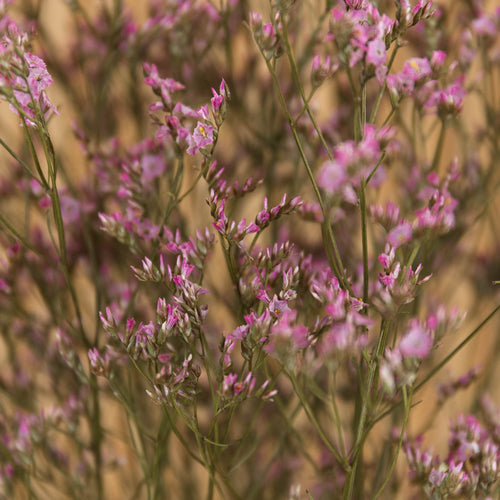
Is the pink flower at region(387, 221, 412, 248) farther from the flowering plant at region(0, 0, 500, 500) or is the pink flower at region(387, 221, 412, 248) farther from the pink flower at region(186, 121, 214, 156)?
the pink flower at region(186, 121, 214, 156)

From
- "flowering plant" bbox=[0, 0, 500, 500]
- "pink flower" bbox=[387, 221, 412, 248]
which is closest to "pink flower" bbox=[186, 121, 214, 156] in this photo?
"flowering plant" bbox=[0, 0, 500, 500]

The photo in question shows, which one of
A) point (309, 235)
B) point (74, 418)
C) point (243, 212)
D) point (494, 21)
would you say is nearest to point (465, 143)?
point (494, 21)

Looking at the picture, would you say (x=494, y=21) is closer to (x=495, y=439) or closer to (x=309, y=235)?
(x=309, y=235)

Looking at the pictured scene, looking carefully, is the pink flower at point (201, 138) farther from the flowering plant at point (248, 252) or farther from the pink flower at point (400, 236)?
the pink flower at point (400, 236)

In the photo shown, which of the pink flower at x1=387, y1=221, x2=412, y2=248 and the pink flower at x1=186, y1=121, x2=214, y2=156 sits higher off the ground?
the pink flower at x1=186, y1=121, x2=214, y2=156

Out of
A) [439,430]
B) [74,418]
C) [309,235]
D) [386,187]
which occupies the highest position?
[386,187]

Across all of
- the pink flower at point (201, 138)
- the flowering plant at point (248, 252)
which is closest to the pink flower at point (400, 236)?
the flowering plant at point (248, 252)

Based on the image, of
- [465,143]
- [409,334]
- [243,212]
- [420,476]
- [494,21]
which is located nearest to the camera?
[409,334]

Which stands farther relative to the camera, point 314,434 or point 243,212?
point 243,212
